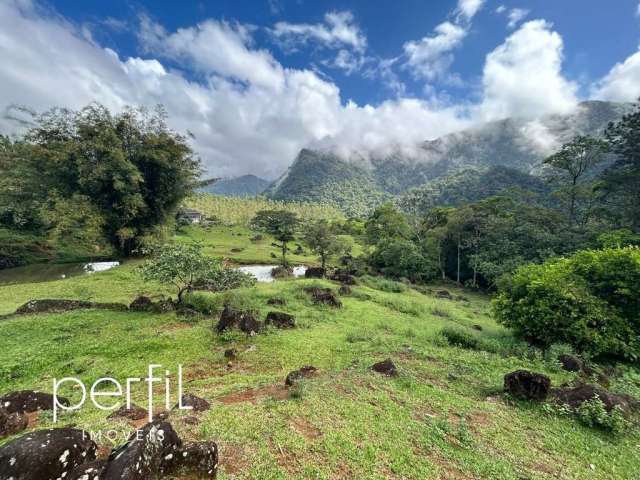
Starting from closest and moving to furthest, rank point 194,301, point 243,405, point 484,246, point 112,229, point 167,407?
1. point 167,407
2. point 243,405
3. point 194,301
4. point 112,229
5. point 484,246

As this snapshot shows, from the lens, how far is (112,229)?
2891 centimetres

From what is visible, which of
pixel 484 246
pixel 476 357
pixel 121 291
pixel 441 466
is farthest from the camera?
pixel 484 246

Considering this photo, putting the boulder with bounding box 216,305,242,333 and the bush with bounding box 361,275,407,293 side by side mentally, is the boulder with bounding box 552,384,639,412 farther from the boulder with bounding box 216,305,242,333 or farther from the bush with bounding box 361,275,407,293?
the bush with bounding box 361,275,407,293

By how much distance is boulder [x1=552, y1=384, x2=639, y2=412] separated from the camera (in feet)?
26.4

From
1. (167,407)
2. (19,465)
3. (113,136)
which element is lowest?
(167,407)

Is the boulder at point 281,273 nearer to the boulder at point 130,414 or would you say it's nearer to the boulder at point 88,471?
the boulder at point 130,414

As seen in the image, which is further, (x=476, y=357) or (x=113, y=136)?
(x=113, y=136)

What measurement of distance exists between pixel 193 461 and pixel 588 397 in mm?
9799

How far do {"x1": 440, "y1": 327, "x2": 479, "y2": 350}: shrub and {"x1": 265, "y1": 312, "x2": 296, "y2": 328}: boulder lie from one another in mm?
7715

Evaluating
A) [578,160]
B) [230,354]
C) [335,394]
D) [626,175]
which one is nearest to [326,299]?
[230,354]

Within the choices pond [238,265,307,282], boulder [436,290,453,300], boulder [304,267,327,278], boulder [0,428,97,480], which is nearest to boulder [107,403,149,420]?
boulder [0,428,97,480]

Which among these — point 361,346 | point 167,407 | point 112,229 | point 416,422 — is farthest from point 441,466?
point 112,229

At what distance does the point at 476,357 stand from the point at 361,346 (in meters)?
4.66

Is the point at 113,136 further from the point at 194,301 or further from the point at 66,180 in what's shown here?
the point at 194,301
